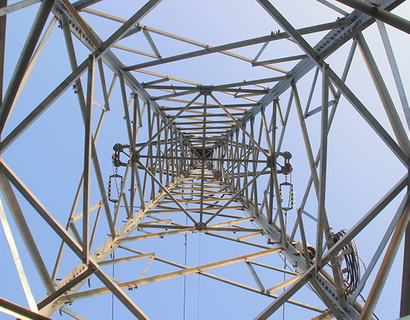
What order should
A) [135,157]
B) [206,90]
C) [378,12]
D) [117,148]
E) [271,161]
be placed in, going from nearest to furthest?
1. [378,12]
2. [135,157]
3. [117,148]
4. [271,161]
5. [206,90]

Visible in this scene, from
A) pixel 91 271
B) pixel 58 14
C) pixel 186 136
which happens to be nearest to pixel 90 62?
pixel 58 14

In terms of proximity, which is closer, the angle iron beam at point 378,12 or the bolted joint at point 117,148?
the angle iron beam at point 378,12

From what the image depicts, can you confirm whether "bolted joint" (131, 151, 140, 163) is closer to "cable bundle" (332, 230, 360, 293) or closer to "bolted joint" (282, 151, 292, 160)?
"bolted joint" (282, 151, 292, 160)

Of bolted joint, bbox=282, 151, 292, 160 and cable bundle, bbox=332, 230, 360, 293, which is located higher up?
bolted joint, bbox=282, 151, 292, 160

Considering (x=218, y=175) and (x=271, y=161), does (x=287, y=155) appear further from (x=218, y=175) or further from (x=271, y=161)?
(x=218, y=175)

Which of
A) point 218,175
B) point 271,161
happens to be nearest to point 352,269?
point 271,161

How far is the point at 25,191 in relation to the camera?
4902mm

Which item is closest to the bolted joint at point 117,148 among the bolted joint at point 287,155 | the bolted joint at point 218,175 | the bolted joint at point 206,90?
the bolted joint at point 206,90

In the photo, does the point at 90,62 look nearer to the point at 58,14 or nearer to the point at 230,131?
the point at 58,14

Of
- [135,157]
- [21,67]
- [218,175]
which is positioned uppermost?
[218,175]

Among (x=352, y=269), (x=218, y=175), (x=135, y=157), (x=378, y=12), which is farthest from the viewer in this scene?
(x=218, y=175)

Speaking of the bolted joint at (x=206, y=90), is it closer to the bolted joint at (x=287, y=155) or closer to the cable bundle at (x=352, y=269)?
the bolted joint at (x=287, y=155)

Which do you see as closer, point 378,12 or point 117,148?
point 378,12

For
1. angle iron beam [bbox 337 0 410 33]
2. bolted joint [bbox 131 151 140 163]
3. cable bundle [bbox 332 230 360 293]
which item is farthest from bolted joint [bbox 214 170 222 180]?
angle iron beam [bbox 337 0 410 33]
